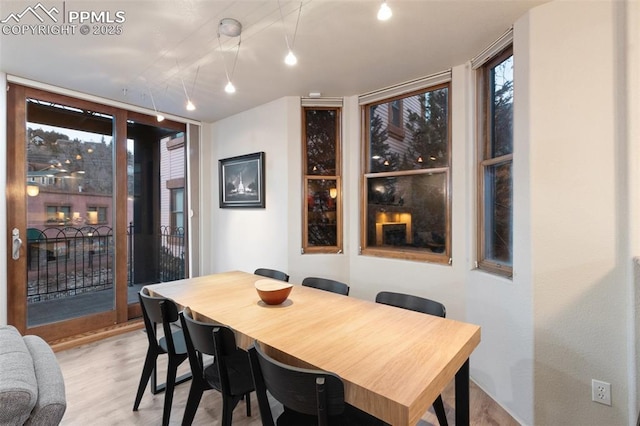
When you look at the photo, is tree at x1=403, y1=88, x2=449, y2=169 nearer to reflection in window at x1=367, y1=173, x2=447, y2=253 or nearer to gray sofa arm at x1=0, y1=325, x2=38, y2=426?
reflection in window at x1=367, y1=173, x2=447, y2=253

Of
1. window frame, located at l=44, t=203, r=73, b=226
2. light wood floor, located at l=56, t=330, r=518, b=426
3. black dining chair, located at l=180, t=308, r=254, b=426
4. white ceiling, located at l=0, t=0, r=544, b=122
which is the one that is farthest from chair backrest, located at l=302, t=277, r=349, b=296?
window frame, located at l=44, t=203, r=73, b=226

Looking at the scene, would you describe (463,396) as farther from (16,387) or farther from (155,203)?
(155,203)

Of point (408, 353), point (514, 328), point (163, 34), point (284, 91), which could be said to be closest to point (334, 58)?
point (284, 91)

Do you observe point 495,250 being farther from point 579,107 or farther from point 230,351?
point 230,351

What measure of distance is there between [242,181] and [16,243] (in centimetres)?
218

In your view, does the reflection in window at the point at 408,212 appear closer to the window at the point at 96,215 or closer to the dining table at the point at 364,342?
the dining table at the point at 364,342

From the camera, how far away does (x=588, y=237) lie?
172 centimetres

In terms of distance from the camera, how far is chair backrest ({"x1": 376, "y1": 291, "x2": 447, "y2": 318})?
A: 6.01ft

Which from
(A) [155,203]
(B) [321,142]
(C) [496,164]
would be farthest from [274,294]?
(A) [155,203]

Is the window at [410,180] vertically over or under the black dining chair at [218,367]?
over

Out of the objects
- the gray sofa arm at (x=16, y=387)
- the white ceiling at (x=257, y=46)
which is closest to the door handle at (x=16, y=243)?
the white ceiling at (x=257, y=46)

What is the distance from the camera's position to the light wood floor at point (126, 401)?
78.0 inches

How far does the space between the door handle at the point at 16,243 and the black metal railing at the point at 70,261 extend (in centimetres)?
10

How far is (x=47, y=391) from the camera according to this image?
102 cm
